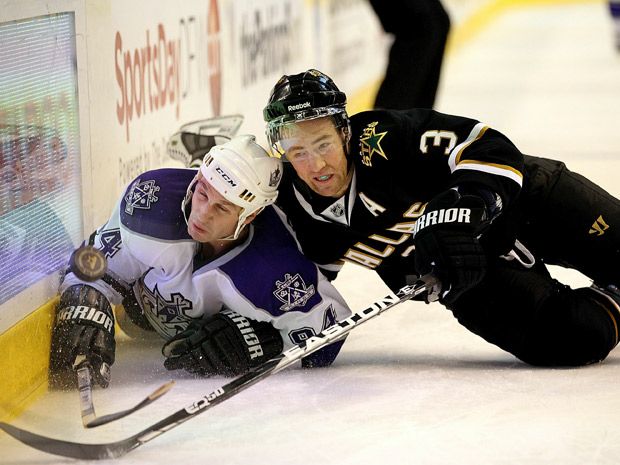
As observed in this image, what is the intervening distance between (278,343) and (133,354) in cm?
36

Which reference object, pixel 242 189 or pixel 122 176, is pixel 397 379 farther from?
pixel 122 176

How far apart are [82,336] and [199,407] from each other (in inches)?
17.5

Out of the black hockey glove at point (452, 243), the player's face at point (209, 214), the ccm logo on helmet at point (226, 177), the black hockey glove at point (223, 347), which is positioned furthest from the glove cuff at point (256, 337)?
the black hockey glove at point (452, 243)

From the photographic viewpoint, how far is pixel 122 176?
2.94m

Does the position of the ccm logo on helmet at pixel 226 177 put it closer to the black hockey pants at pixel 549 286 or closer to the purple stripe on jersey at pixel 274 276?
the purple stripe on jersey at pixel 274 276

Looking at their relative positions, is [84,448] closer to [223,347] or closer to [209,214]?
[223,347]

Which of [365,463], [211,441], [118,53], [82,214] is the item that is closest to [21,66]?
[82,214]

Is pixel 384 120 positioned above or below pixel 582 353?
above

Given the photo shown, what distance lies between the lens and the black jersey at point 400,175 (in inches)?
87.4

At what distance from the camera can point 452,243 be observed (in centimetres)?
206

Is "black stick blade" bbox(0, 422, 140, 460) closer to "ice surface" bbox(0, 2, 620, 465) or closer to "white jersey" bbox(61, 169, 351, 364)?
"ice surface" bbox(0, 2, 620, 465)

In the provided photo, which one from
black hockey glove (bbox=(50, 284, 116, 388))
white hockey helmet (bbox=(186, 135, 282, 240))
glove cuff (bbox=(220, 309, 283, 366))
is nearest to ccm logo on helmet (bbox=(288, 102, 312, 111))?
white hockey helmet (bbox=(186, 135, 282, 240))

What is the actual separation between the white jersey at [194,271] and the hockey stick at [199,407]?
0.18 metres

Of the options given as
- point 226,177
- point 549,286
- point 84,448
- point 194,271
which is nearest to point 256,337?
point 194,271
